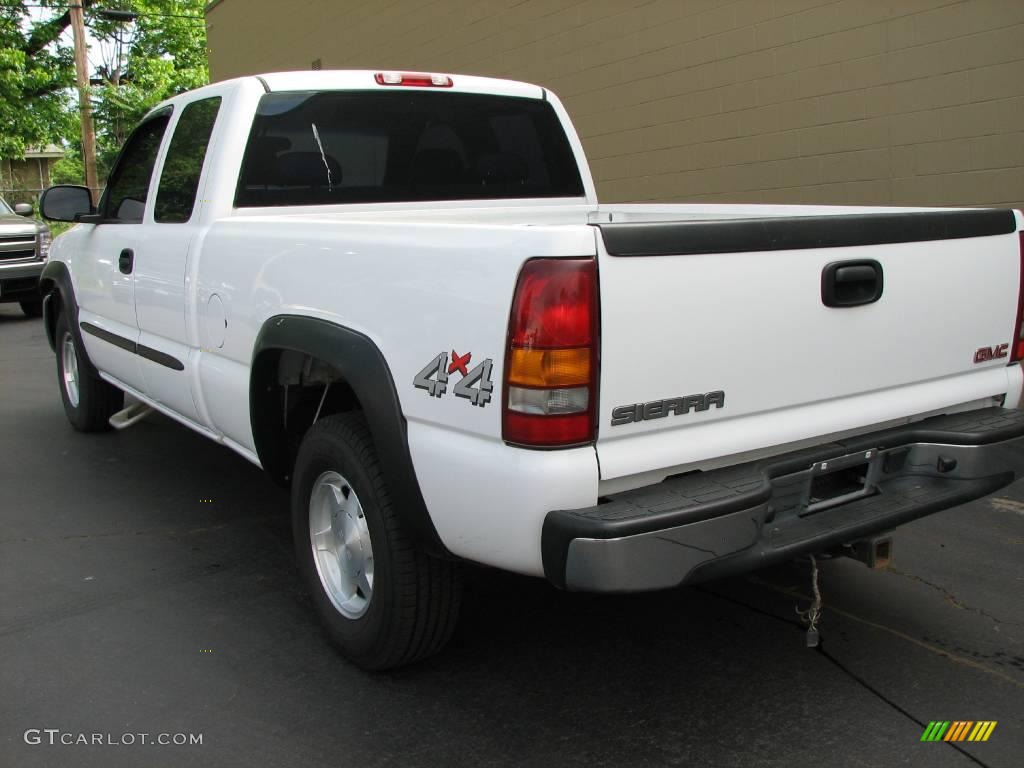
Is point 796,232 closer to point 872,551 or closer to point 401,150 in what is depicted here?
point 872,551

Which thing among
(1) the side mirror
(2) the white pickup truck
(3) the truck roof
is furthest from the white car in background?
(2) the white pickup truck

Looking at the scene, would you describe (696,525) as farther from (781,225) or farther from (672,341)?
(781,225)

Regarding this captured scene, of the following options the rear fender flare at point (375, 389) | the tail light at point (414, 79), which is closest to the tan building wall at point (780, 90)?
the tail light at point (414, 79)

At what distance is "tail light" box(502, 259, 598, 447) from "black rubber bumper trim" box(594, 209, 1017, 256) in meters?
0.15

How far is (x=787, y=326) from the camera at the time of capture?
2.85 m

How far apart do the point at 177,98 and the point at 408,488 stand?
2963 mm

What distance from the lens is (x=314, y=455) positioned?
3391mm

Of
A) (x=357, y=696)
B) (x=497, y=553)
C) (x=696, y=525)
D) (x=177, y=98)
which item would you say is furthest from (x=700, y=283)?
(x=177, y=98)

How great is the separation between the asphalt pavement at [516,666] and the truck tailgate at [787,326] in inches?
34.6

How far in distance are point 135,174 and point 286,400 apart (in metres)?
2.24

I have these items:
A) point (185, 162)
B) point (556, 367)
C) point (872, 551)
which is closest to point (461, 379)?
point (556, 367)

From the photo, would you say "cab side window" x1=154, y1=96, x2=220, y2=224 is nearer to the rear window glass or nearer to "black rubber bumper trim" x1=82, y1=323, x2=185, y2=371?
the rear window glass

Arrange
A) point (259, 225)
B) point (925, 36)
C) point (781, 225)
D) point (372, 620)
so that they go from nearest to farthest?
point (781, 225) → point (372, 620) → point (259, 225) → point (925, 36)

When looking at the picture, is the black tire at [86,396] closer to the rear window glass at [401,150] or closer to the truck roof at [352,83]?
the rear window glass at [401,150]
